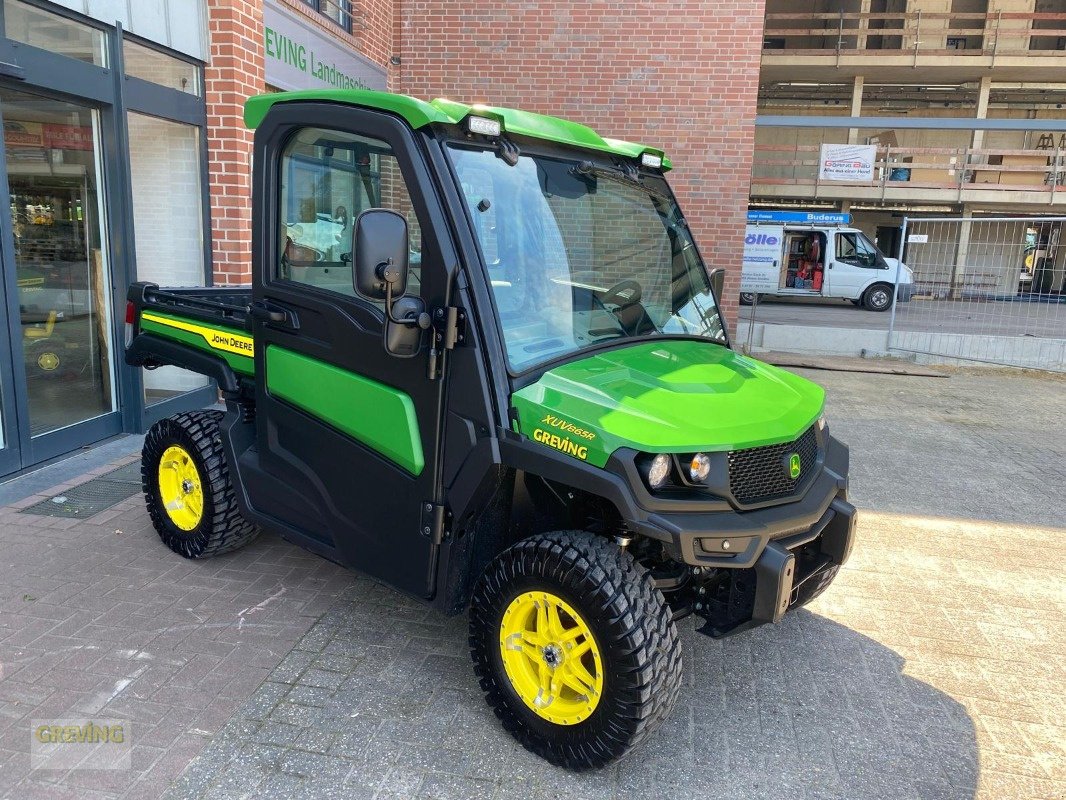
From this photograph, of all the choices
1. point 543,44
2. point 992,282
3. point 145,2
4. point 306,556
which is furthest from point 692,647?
point 992,282

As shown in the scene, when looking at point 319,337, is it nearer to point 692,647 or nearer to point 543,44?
point 692,647

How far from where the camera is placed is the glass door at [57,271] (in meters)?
5.22

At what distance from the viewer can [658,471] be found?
2516 millimetres

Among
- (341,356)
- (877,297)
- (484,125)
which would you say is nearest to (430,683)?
(341,356)

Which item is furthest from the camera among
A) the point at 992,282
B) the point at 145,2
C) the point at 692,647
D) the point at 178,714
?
the point at 992,282

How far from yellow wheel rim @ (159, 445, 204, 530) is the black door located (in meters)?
0.75

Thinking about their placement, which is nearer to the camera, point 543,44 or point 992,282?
point 543,44

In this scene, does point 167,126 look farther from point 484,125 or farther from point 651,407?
point 651,407

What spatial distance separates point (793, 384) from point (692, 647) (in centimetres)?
129

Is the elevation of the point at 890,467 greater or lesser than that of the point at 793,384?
lesser

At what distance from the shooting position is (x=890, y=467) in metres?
6.66

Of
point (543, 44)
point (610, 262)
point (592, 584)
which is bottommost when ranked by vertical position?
point (592, 584)

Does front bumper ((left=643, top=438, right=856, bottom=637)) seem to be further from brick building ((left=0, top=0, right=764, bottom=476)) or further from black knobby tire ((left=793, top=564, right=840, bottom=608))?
brick building ((left=0, top=0, right=764, bottom=476))
